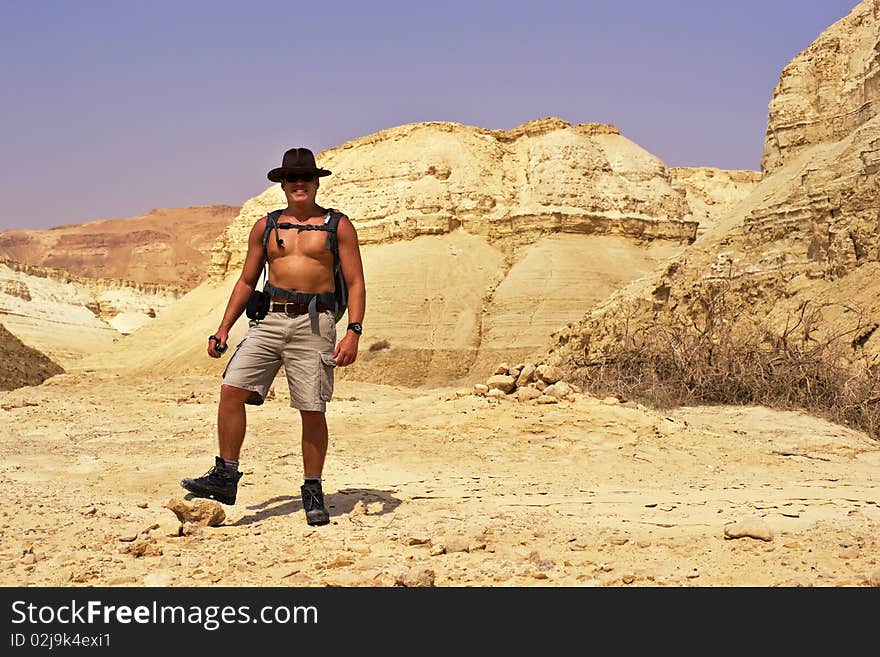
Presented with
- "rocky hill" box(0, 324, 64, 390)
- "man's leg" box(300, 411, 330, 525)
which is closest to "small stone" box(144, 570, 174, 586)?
"man's leg" box(300, 411, 330, 525)

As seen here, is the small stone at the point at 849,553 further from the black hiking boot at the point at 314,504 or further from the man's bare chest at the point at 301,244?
the man's bare chest at the point at 301,244

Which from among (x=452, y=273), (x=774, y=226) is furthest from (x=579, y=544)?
(x=452, y=273)

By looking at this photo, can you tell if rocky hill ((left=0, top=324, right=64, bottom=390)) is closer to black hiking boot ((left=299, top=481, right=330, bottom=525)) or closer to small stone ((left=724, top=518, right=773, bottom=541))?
black hiking boot ((left=299, top=481, right=330, bottom=525))

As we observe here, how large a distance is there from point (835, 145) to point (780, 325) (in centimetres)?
764

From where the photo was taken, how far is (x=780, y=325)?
1432 cm

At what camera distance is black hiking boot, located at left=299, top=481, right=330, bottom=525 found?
439 cm

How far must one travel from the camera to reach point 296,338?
15.1ft

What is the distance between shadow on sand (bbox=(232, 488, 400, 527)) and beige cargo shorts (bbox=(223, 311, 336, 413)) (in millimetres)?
630

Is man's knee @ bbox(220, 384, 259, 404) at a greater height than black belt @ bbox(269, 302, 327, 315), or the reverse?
black belt @ bbox(269, 302, 327, 315)

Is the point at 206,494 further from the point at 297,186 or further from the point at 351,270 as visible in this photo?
the point at 297,186

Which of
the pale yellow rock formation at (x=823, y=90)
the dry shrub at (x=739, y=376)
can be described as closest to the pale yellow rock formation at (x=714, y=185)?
the pale yellow rock formation at (x=823, y=90)

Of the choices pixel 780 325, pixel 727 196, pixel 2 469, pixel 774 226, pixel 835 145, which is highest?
pixel 727 196

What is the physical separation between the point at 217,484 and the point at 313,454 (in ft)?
1.73
